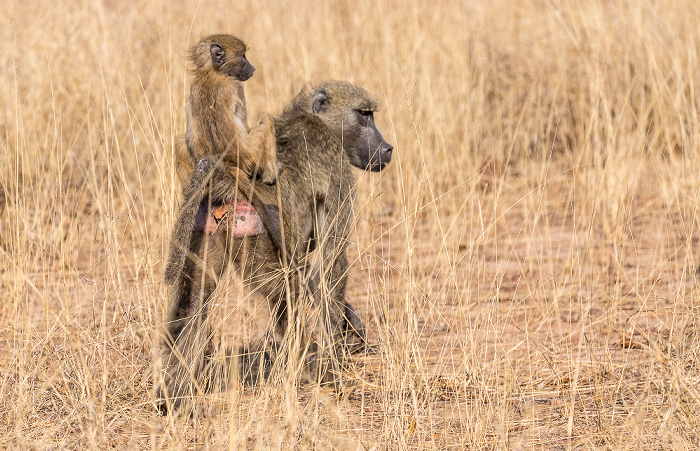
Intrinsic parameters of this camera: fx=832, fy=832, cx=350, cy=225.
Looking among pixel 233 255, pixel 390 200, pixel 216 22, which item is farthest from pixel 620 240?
pixel 216 22

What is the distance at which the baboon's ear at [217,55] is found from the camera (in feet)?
10.6

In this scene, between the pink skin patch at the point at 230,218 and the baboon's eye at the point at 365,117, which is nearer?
the pink skin patch at the point at 230,218

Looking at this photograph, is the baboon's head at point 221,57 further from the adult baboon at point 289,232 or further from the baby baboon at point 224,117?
the adult baboon at point 289,232

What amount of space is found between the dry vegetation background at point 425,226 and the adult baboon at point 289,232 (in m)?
0.13

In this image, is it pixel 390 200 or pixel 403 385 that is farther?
pixel 390 200

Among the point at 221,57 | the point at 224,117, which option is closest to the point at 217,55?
the point at 221,57

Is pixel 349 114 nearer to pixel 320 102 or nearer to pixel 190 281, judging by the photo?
pixel 320 102

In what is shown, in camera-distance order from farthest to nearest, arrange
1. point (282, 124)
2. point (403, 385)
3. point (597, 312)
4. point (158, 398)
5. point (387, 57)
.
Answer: point (387, 57), point (597, 312), point (282, 124), point (158, 398), point (403, 385)

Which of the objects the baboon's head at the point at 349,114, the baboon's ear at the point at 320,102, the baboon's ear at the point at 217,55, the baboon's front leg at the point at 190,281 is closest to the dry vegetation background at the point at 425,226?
the baboon's front leg at the point at 190,281

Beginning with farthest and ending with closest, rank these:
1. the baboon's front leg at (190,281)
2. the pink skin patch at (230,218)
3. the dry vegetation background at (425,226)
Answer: the pink skin patch at (230,218), the baboon's front leg at (190,281), the dry vegetation background at (425,226)

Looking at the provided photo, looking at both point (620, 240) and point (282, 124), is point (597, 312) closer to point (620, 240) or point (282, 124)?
point (620, 240)

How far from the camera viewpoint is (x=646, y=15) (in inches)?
278

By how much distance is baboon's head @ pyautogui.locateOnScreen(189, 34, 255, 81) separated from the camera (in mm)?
3250

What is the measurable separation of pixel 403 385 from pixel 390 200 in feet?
12.3
